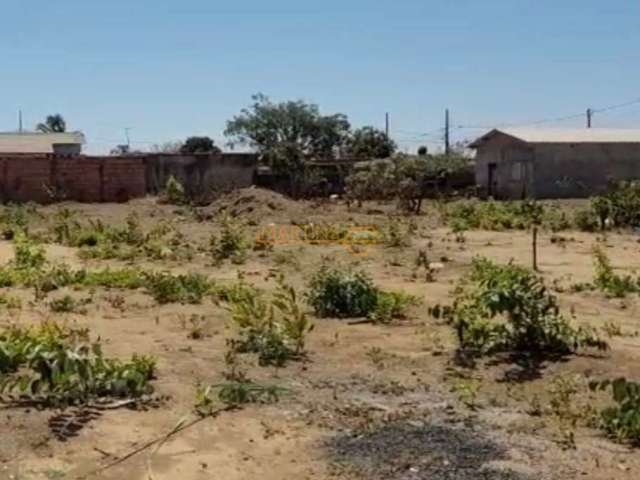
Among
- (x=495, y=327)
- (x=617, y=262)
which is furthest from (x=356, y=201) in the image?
(x=495, y=327)

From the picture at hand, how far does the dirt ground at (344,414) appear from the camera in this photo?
15.8 ft

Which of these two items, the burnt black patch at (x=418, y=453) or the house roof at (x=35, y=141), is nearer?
the burnt black patch at (x=418, y=453)

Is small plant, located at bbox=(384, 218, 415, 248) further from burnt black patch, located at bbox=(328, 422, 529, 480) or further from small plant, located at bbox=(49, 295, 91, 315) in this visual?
burnt black patch, located at bbox=(328, 422, 529, 480)

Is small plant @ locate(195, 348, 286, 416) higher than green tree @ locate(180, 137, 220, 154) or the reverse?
the reverse

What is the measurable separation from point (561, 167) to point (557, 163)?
0.22 m

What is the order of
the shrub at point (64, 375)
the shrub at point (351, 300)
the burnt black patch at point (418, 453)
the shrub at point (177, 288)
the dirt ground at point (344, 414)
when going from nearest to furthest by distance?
the burnt black patch at point (418, 453), the dirt ground at point (344, 414), the shrub at point (64, 375), the shrub at point (351, 300), the shrub at point (177, 288)

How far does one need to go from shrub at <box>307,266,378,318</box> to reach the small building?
2454 cm

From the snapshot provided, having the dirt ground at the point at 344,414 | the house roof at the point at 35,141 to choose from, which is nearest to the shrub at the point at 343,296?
the dirt ground at the point at 344,414

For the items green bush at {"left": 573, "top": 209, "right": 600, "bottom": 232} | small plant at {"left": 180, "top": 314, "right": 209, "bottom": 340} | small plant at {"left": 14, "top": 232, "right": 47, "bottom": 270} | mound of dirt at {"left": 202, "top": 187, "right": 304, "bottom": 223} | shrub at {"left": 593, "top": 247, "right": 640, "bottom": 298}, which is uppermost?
mound of dirt at {"left": 202, "top": 187, "right": 304, "bottom": 223}

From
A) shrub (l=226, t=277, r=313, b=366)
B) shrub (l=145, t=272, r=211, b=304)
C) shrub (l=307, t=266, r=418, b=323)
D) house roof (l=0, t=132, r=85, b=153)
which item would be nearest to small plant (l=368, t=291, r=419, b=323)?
shrub (l=307, t=266, r=418, b=323)

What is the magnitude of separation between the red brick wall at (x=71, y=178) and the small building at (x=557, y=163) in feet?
45.5

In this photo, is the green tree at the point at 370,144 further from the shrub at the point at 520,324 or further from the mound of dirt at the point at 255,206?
the shrub at the point at 520,324

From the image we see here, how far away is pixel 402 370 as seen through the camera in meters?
7.04

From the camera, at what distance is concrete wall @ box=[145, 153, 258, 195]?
31203mm
